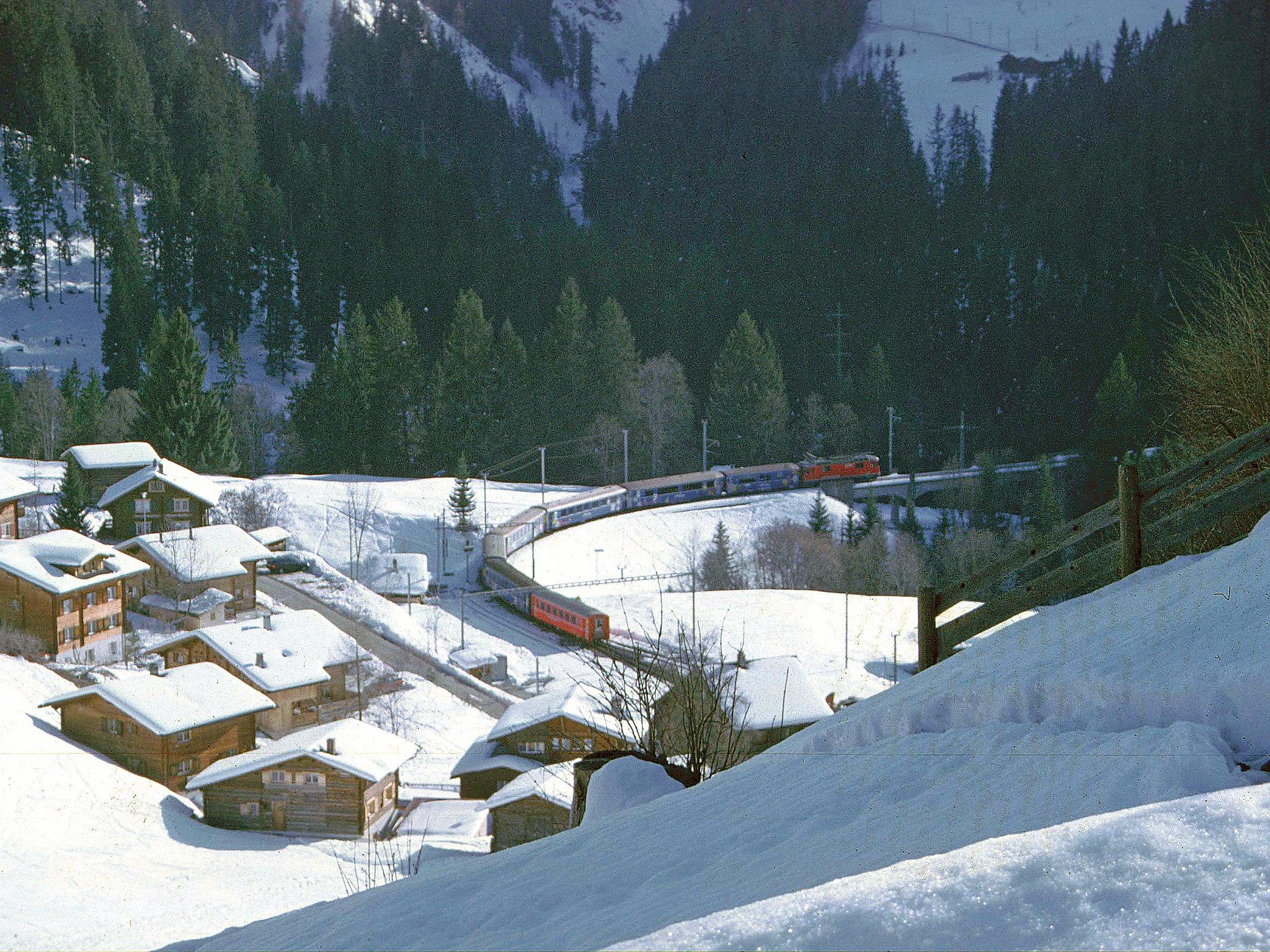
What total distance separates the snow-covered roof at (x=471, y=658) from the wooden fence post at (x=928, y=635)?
21.8 m

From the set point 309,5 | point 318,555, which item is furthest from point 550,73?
point 318,555

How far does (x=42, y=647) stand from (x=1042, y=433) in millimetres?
39637

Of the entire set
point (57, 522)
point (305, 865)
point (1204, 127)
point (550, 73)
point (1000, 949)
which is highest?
point (550, 73)

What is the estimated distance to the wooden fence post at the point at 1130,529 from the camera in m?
4.53

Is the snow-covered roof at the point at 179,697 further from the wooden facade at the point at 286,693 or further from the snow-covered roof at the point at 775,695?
the snow-covered roof at the point at 775,695

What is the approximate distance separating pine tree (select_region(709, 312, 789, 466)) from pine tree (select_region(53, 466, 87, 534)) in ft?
82.8

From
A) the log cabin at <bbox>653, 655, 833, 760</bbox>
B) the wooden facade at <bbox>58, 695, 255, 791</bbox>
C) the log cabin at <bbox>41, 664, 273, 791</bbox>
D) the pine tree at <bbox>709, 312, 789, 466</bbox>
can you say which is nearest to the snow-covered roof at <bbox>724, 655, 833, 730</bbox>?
the log cabin at <bbox>653, 655, 833, 760</bbox>

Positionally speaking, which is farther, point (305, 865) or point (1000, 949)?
point (305, 865)

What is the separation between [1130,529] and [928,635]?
1004 millimetres

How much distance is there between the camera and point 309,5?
10025 centimetres

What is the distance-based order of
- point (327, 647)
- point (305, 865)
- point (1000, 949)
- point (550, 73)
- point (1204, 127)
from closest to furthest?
point (1000, 949), point (305, 865), point (327, 647), point (1204, 127), point (550, 73)

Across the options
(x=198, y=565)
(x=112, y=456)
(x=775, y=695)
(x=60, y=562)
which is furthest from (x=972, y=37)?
(x=775, y=695)

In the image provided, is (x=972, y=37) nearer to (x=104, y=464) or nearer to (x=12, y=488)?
(x=104, y=464)

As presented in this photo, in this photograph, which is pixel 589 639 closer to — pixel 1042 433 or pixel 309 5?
pixel 1042 433
